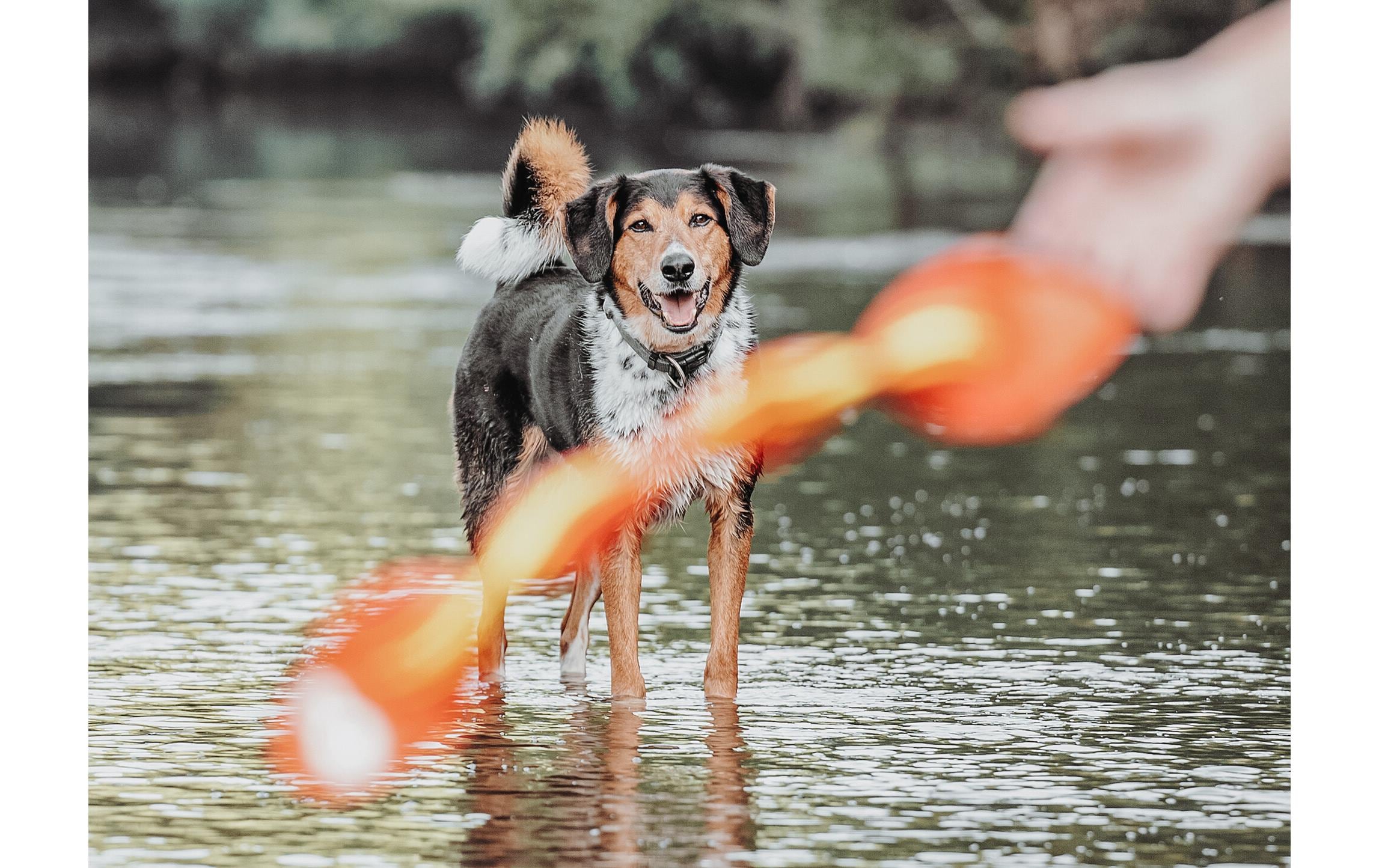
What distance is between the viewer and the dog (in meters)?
8.23

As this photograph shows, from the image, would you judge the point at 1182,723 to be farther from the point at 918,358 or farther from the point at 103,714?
the point at 918,358

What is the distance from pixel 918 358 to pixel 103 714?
26.6ft

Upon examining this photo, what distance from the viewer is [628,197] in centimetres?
829

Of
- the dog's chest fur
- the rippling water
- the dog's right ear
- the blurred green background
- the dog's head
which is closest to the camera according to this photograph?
the rippling water

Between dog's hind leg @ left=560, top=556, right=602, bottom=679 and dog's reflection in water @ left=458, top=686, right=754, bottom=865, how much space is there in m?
0.66

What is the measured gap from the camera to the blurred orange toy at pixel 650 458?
318 inches

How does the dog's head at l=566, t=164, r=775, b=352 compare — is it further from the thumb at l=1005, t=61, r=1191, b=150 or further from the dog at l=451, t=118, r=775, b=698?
the thumb at l=1005, t=61, r=1191, b=150

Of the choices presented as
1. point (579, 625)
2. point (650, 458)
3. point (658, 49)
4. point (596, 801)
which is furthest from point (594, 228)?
point (658, 49)

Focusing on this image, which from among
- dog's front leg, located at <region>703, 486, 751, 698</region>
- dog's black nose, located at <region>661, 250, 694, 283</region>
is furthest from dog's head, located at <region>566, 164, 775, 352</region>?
dog's front leg, located at <region>703, 486, 751, 698</region>

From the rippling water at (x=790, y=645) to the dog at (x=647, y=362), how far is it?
254 millimetres

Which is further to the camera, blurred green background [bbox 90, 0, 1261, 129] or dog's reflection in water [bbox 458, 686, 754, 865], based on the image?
blurred green background [bbox 90, 0, 1261, 129]

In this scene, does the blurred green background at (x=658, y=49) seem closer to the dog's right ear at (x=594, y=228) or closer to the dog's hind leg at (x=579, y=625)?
the dog's hind leg at (x=579, y=625)

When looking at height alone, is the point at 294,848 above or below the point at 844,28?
below

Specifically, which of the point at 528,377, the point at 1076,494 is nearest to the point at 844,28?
the point at 1076,494
